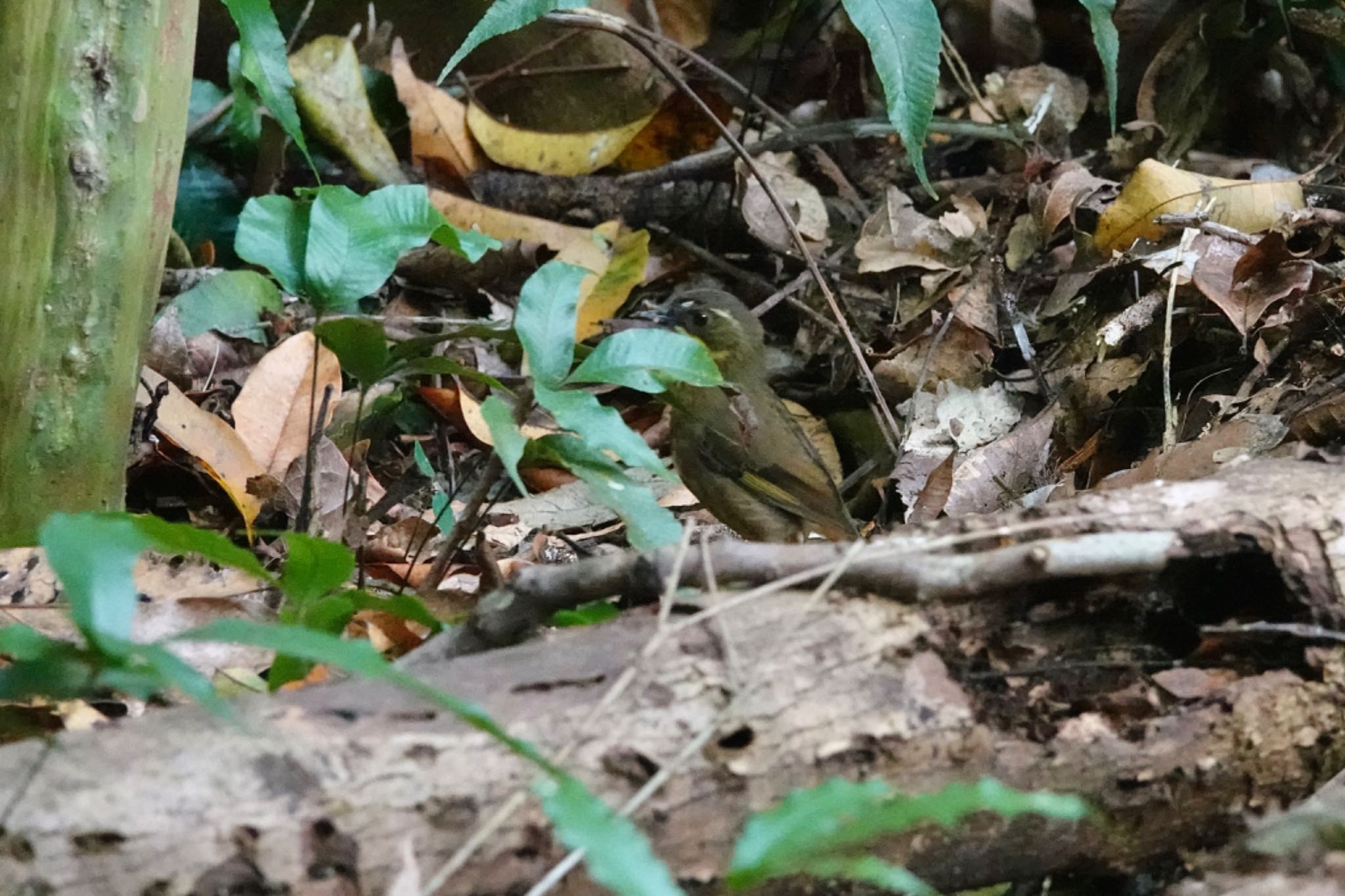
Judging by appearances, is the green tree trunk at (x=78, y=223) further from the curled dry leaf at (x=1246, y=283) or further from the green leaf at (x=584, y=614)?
the curled dry leaf at (x=1246, y=283)

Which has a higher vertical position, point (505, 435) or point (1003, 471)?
point (505, 435)

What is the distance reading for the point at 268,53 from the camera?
8.68 ft

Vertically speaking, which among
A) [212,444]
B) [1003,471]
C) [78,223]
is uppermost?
[78,223]

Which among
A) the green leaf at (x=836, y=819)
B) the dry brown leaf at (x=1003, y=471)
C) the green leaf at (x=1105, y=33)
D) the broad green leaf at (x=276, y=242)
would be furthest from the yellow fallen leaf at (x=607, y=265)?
the green leaf at (x=836, y=819)

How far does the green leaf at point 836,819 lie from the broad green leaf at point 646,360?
0.96m

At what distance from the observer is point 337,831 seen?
118 centimetres

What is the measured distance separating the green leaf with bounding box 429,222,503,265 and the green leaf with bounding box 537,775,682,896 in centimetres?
141

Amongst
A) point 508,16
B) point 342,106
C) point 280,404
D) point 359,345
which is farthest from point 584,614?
point 342,106

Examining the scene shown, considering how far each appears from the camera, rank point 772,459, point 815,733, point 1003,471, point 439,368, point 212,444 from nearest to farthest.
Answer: point 815,733 → point 439,368 → point 212,444 → point 1003,471 → point 772,459

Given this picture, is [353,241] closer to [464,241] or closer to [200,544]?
[464,241]

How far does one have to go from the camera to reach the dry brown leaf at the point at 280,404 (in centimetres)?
319

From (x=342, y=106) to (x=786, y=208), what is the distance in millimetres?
1830

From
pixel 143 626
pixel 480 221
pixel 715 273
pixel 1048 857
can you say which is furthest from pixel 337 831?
pixel 715 273

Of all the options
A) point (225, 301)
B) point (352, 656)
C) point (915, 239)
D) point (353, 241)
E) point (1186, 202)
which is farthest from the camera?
point (915, 239)
